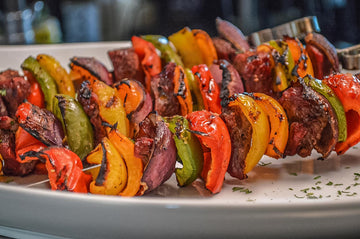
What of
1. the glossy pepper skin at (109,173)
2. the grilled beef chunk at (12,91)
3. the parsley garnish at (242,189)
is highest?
the grilled beef chunk at (12,91)

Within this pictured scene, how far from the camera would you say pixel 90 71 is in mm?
2555

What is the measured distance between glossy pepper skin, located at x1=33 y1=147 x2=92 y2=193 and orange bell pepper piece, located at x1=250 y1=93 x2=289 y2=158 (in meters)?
0.76

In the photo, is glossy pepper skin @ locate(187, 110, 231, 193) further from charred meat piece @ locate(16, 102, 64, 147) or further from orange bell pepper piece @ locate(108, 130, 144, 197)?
charred meat piece @ locate(16, 102, 64, 147)

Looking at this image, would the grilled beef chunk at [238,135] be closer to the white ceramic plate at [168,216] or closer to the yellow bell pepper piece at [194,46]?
the white ceramic plate at [168,216]

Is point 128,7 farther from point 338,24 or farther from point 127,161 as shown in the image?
point 127,161

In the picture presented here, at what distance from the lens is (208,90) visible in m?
2.19

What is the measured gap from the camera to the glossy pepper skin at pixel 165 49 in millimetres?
2717

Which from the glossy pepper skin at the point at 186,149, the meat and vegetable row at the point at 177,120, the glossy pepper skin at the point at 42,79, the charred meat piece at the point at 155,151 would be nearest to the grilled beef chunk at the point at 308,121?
the meat and vegetable row at the point at 177,120

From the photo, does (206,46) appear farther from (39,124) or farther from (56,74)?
(39,124)

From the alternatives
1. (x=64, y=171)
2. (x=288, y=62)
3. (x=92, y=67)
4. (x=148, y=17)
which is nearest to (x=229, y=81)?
(x=288, y=62)

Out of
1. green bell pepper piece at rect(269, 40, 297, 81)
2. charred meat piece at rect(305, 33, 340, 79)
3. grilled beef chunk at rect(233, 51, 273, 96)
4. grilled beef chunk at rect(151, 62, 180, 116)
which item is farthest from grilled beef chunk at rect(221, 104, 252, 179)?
charred meat piece at rect(305, 33, 340, 79)

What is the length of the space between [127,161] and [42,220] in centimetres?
50

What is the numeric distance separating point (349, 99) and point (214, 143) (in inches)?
24.8

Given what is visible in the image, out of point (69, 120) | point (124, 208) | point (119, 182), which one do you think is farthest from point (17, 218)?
point (69, 120)
